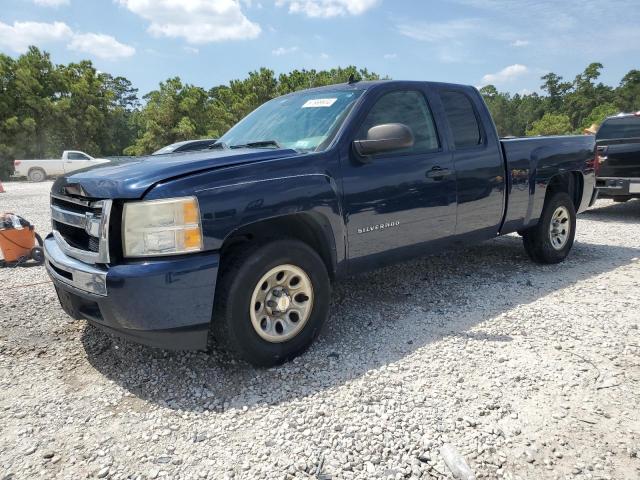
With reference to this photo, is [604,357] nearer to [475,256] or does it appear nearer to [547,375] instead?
[547,375]

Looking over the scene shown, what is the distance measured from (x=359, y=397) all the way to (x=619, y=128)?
8.86 meters

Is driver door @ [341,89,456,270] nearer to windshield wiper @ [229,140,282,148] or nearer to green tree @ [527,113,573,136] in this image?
windshield wiper @ [229,140,282,148]

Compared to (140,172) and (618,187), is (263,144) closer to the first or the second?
(140,172)

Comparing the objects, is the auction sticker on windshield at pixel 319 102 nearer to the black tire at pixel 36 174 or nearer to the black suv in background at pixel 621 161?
the black suv in background at pixel 621 161

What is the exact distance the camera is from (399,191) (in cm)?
364

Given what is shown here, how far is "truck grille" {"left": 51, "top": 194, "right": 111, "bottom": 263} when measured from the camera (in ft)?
8.74

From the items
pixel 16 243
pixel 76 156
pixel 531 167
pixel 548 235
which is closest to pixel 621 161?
pixel 548 235

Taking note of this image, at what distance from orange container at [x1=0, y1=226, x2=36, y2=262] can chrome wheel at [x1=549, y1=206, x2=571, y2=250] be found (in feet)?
20.2

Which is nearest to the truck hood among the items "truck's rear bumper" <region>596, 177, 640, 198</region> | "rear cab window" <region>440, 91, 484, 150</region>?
"rear cab window" <region>440, 91, 484, 150</region>

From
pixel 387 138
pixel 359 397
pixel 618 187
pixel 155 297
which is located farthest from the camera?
pixel 618 187

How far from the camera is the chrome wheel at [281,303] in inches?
117

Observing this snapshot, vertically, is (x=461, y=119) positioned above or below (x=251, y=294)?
above

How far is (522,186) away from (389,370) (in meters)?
2.71

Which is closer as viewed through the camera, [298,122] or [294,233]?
[294,233]
